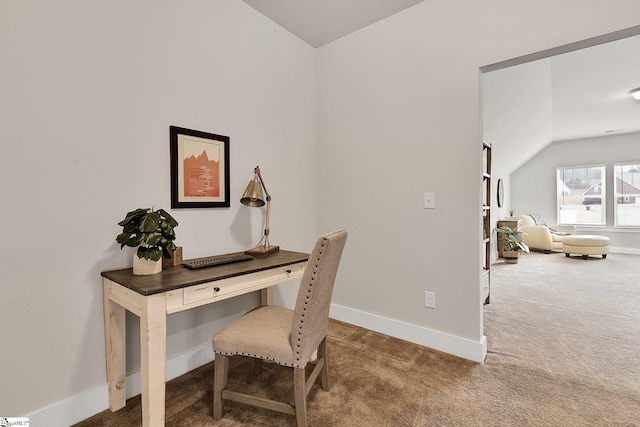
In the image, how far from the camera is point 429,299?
87.8 inches

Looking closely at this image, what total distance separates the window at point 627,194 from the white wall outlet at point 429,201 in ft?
24.7

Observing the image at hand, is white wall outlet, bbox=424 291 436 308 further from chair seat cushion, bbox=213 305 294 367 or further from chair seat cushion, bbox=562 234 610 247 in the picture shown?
chair seat cushion, bbox=562 234 610 247

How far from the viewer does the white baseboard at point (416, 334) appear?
2021mm

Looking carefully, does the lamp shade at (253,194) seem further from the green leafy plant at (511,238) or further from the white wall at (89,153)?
the green leafy plant at (511,238)

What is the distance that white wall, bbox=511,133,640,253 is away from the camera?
6.62m

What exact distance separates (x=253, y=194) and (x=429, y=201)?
130cm

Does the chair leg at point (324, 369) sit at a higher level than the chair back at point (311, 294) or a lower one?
lower

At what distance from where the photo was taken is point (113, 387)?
1.49 metres

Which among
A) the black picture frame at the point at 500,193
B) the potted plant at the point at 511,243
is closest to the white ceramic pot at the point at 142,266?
the potted plant at the point at 511,243

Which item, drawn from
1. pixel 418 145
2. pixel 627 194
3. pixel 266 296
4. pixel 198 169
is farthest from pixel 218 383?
Result: pixel 627 194

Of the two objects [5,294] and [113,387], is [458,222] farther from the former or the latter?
[5,294]

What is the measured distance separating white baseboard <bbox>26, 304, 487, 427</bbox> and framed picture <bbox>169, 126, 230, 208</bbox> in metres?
0.99

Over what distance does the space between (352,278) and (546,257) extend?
5625 millimetres

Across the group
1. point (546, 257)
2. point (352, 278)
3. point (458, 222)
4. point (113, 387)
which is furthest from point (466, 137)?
point (546, 257)
